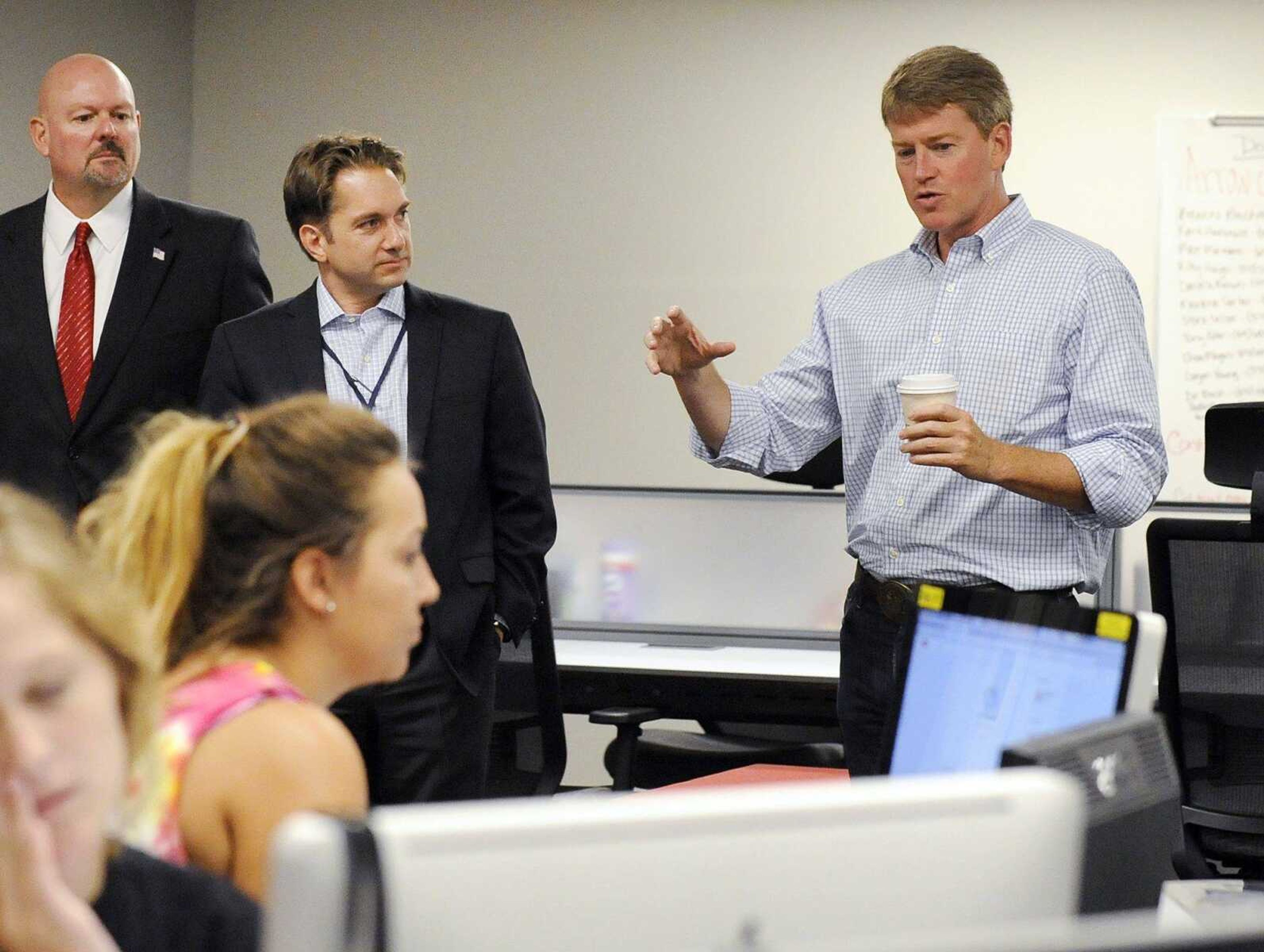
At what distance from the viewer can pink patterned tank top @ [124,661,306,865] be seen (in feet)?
3.51

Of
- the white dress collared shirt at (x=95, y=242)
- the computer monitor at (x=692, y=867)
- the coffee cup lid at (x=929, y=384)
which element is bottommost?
the computer monitor at (x=692, y=867)

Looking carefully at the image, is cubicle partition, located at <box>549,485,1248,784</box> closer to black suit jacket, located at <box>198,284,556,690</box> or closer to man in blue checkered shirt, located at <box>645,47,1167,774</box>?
black suit jacket, located at <box>198,284,556,690</box>

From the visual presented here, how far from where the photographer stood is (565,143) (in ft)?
16.0

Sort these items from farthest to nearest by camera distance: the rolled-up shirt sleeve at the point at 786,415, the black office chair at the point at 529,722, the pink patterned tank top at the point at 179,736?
the black office chair at the point at 529,722 < the rolled-up shirt sleeve at the point at 786,415 < the pink patterned tank top at the point at 179,736

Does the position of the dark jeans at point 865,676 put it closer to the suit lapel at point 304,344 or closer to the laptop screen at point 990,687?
the laptop screen at point 990,687

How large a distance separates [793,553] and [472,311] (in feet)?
4.45

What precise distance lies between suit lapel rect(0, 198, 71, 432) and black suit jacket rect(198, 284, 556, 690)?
30cm

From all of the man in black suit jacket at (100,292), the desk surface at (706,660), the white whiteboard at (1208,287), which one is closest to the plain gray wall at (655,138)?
the white whiteboard at (1208,287)

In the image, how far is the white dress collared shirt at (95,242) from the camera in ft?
9.29

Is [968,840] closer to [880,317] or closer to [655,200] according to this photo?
[880,317]

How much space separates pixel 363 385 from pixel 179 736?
1623mm

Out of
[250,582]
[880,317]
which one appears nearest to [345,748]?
[250,582]

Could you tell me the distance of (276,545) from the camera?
1288 mm

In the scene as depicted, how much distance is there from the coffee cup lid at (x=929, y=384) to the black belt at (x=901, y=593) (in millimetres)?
293
